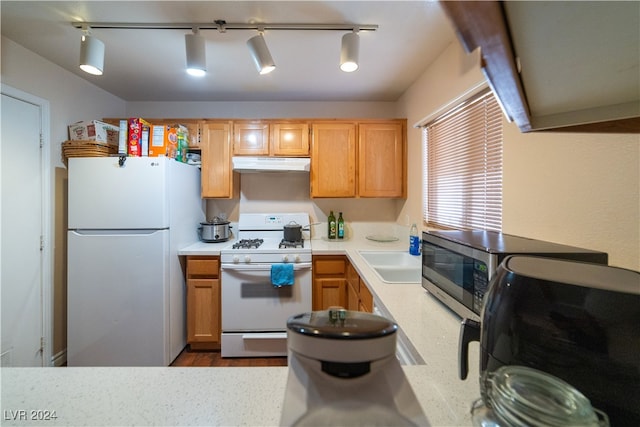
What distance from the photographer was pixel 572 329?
1.40 ft

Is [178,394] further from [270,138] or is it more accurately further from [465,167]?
[270,138]

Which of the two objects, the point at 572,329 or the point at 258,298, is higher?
the point at 572,329

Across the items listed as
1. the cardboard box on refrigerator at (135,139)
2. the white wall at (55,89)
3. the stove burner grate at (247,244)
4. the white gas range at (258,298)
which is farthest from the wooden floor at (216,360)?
the white wall at (55,89)

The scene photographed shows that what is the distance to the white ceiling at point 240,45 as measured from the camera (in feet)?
4.45

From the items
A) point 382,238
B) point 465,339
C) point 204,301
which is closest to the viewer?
point 465,339

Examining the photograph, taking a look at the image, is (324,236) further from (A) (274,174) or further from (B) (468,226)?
(B) (468,226)

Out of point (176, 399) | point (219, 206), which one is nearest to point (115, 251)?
point (219, 206)

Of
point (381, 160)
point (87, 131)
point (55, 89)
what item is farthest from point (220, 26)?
point (381, 160)

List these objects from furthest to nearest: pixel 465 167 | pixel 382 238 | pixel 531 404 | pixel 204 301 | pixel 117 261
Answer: pixel 382 238, pixel 204 301, pixel 117 261, pixel 465 167, pixel 531 404

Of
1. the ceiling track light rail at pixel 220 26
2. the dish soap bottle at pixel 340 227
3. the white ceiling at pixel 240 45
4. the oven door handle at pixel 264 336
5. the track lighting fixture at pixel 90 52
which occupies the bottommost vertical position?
the oven door handle at pixel 264 336

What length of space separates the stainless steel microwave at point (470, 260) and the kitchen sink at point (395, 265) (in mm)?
529

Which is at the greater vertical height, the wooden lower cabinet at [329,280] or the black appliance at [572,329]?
the black appliance at [572,329]

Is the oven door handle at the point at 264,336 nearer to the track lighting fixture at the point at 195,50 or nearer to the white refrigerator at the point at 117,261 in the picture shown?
the white refrigerator at the point at 117,261

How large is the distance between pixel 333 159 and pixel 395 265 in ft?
3.87
